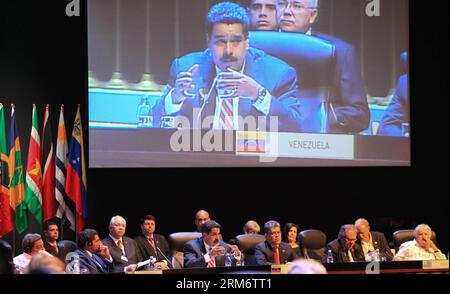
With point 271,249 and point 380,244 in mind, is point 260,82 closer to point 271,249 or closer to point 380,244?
point 380,244

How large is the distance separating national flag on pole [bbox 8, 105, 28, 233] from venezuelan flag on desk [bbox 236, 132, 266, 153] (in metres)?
2.31

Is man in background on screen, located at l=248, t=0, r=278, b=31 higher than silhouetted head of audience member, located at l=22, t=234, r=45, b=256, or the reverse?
man in background on screen, located at l=248, t=0, r=278, b=31

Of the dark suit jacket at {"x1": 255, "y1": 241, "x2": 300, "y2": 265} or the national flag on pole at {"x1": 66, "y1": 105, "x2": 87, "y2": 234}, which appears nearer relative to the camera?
the dark suit jacket at {"x1": 255, "y1": 241, "x2": 300, "y2": 265}

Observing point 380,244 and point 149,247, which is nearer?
point 149,247

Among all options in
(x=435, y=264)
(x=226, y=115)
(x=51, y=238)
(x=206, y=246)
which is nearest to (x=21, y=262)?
(x=51, y=238)

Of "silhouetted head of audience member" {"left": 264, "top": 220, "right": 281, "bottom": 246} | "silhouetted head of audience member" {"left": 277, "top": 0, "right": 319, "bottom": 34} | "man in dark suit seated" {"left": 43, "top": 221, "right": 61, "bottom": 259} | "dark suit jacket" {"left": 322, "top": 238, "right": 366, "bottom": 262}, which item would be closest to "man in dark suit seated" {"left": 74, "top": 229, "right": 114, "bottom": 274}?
"man in dark suit seated" {"left": 43, "top": 221, "right": 61, "bottom": 259}

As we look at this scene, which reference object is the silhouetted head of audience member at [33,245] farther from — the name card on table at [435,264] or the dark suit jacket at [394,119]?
the dark suit jacket at [394,119]

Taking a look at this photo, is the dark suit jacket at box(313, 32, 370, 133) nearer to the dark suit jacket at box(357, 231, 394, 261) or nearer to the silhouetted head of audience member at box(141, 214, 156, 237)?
the dark suit jacket at box(357, 231, 394, 261)

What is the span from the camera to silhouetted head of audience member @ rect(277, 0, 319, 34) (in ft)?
27.9

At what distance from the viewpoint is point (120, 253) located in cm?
650

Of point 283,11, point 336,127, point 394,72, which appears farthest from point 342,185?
point 283,11

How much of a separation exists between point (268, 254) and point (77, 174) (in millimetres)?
2613
